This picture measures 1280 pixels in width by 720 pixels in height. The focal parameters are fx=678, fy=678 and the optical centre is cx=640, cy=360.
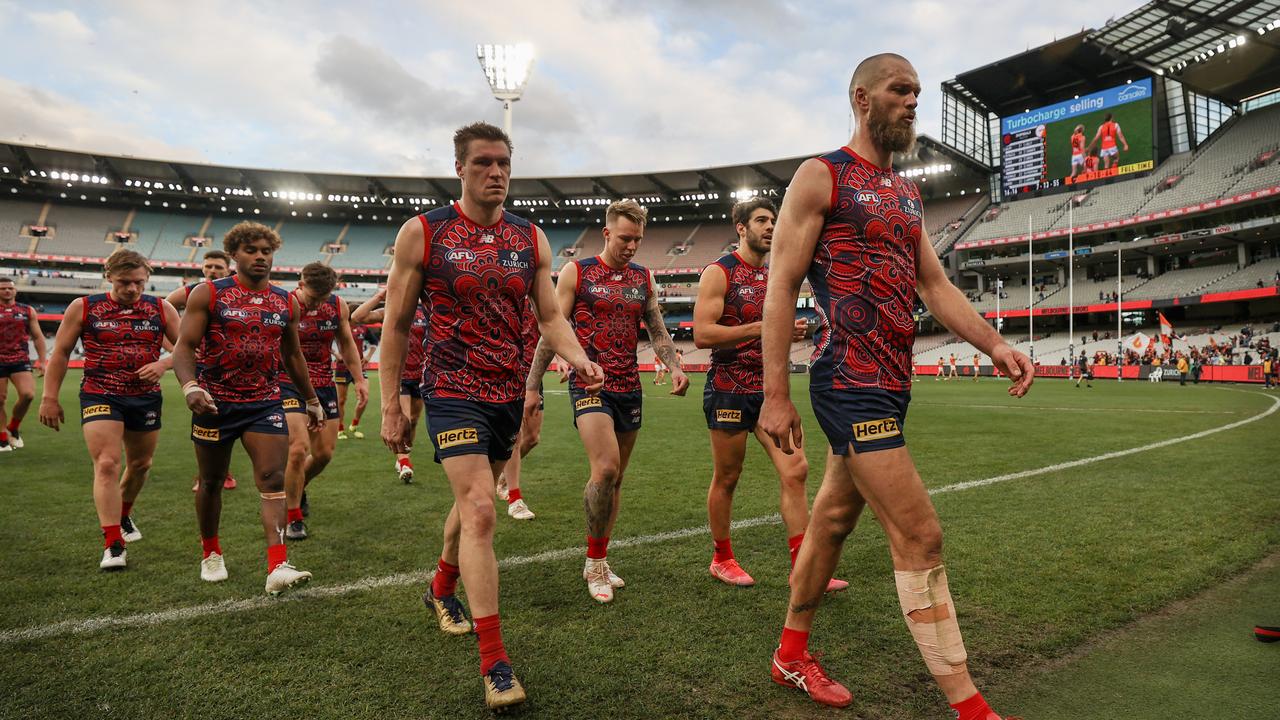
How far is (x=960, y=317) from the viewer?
2.97m

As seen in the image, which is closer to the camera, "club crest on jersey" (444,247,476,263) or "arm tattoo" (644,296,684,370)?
"club crest on jersey" (444,247,476,263)

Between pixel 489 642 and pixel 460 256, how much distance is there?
70.9 inches

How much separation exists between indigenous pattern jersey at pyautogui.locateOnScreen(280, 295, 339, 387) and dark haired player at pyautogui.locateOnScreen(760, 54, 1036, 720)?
17.1 feet

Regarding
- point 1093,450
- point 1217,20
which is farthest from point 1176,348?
point 1093,450

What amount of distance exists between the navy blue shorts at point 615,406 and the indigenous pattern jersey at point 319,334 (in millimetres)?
3211

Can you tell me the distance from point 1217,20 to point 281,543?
52056 millimetres

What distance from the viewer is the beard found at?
2.73 meters

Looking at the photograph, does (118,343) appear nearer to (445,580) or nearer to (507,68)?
(445,580)

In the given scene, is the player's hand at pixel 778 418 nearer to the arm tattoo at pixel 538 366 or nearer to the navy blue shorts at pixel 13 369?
the arm tattoo at pixel 538 366

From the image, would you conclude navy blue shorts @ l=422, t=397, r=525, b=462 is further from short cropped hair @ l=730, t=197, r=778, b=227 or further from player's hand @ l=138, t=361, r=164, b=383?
player's hand @ l=138, t=361, r=164, b=383

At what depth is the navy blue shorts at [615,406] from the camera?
14.8 ft

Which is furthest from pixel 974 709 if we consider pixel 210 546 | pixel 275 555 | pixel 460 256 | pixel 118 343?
pixel 118 343

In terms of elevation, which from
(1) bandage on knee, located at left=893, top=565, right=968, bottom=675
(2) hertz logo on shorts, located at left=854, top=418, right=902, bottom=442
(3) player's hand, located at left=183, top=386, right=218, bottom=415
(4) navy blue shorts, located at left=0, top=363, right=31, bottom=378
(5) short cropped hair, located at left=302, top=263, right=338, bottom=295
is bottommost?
(1) bandage on knee, located at left=893, top=565, right=968, bottom=675

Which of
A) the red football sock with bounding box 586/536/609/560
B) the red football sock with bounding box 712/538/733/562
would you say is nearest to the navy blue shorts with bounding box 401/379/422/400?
the red football sock with bounding box 586/536/609/560
